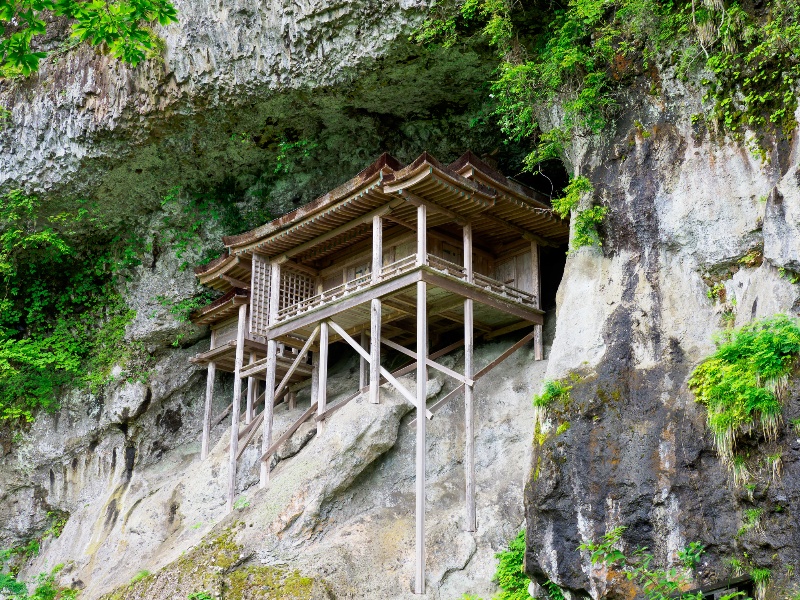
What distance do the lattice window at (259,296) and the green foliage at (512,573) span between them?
24.9 feet

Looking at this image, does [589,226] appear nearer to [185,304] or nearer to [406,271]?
[406,271]

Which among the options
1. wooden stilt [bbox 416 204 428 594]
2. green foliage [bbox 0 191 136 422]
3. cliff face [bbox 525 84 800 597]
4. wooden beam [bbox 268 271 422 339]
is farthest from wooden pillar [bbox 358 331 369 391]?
green foliage [bbox 0 191 136 422]

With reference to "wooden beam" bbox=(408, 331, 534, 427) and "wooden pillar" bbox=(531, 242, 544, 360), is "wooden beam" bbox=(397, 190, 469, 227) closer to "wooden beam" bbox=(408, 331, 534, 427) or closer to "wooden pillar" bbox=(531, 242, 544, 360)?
"wooden pillar" bbox=(531, 242, 544, 360)

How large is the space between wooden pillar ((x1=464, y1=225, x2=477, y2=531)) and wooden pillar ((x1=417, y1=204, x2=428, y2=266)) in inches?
42.3

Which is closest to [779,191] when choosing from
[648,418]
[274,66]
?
[648,418]

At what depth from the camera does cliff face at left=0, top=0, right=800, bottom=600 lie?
1113 cm

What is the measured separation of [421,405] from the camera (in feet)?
47.6

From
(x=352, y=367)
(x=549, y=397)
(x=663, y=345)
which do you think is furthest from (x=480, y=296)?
(x=352, y=367)

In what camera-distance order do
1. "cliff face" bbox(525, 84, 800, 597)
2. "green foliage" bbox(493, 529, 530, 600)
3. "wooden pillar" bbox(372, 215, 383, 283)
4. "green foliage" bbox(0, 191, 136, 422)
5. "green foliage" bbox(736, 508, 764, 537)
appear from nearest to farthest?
"green foliage" bbox(736, 508, 764, 537), "cliff face" bbox(525, 84, 800, 597), "green foliage" bbox(493, 529, 530, 600), "wooden pillar" bbox(372, 215, 383, 283), "green foliage" bbox(0, 191, 136, 422)

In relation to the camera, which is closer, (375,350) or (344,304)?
(375,350)

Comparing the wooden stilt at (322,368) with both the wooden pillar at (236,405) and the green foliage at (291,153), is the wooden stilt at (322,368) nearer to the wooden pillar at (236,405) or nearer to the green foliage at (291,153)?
the wooden pillar at (236,405)

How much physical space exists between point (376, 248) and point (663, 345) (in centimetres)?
617

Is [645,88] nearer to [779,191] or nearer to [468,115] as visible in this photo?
[779,191]

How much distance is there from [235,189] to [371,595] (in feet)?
38.9
